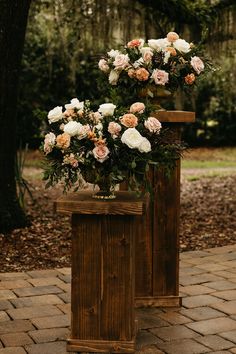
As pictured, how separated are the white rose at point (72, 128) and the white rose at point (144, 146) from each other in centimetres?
31

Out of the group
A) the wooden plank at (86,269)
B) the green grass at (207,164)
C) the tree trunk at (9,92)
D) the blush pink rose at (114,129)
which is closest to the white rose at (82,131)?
the blush pink rose at (114,129)

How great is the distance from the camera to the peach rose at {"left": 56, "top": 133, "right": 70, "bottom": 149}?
3.06 meters

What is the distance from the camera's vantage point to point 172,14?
7809 millimetres

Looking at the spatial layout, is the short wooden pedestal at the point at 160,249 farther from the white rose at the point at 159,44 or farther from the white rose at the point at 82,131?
the white rose at the point at 82,131

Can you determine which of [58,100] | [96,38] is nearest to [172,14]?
[96,38]

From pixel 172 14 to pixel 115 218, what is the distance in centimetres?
517

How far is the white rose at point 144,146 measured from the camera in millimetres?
3064

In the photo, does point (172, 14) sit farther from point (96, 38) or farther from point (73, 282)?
point (73, 282)

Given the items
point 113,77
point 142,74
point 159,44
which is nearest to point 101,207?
point 142,74

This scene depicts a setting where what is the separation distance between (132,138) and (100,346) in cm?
104

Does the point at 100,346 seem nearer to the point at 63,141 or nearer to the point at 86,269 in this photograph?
the point at 86,269

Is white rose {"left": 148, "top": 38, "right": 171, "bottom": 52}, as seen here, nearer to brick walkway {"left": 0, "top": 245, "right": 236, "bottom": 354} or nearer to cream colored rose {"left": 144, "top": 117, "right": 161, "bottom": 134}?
cream colored rose {"left": 144, "top": 117, "right": 161, "bottom": 134}

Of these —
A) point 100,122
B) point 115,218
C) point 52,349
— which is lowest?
point 52,349

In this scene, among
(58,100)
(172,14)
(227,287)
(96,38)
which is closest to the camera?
(227,287)
